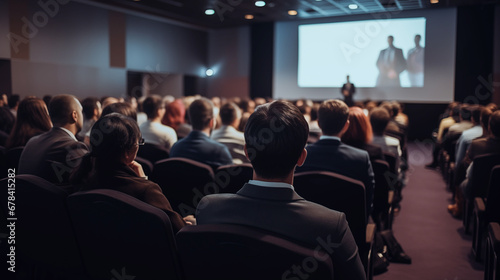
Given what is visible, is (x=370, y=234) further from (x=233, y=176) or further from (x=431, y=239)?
(x=431, y=239)

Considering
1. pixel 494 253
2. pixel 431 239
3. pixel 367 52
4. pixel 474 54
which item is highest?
pixel 367 52

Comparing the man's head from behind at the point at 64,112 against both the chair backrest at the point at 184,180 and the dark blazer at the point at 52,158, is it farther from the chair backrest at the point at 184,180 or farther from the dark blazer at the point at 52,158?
the chair backrest at the point at 184,180

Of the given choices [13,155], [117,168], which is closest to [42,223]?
[117,168]

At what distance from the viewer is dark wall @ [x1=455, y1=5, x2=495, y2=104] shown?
10945 millimetres

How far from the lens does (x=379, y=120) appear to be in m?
4.26

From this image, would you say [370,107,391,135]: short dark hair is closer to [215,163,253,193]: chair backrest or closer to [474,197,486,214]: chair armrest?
[474,197,486,214]: chair armrest

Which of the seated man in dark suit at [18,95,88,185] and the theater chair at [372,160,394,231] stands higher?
the seated man in dark suit at [18,95,88,185]

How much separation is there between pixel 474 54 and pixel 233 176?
35.6ft

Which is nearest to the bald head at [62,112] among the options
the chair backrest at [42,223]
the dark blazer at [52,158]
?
the dark blazer at [52,158]

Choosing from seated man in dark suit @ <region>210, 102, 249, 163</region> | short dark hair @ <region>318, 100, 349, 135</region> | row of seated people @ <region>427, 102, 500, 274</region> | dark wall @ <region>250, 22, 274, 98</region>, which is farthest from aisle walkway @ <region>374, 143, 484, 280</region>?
dark wall @ <region>250, 22, 274, 98</region>

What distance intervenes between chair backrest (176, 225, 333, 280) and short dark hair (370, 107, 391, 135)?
11.4 ft

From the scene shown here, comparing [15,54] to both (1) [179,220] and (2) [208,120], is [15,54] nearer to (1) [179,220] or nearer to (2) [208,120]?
(2) [208,120]

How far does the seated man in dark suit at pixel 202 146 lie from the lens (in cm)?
319

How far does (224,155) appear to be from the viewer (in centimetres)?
Result: 322
